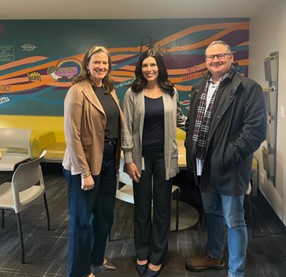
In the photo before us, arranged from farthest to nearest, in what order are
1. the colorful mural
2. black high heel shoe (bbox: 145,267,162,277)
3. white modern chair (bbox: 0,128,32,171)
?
1. the colorful mural
2. white modern chair (bbox: 0,128,32,171)
3. black high heel shoe (bbox: 145,267,162,277)

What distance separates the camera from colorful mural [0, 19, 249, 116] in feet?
14.7

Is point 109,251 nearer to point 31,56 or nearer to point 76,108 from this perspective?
point 76,108

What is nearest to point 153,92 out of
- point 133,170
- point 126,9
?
point 133,170

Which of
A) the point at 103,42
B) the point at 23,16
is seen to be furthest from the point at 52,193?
the point at 23,16

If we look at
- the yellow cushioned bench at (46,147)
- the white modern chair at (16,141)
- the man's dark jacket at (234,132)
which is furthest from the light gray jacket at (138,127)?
the yellow cushioned bench at (46,147)

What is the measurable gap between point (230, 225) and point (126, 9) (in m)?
3.12

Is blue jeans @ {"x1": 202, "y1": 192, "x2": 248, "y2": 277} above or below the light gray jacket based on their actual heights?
below

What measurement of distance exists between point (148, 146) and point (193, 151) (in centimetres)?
29

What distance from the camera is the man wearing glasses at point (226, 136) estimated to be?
5.61 feet

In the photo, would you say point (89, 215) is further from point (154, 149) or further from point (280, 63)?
point (280, 63)

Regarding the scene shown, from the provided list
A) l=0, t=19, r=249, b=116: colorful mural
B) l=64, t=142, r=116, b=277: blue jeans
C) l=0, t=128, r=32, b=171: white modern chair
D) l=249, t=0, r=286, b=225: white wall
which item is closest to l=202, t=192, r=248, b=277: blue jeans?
l=64, t=142, r=116, b=277: blue jeans

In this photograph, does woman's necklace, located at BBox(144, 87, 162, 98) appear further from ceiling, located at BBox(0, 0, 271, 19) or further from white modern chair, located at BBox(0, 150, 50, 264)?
ceiling, located at BBox(0, 0, 271, 19)

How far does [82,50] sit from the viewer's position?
469cm

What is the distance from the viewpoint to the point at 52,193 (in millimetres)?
3775
